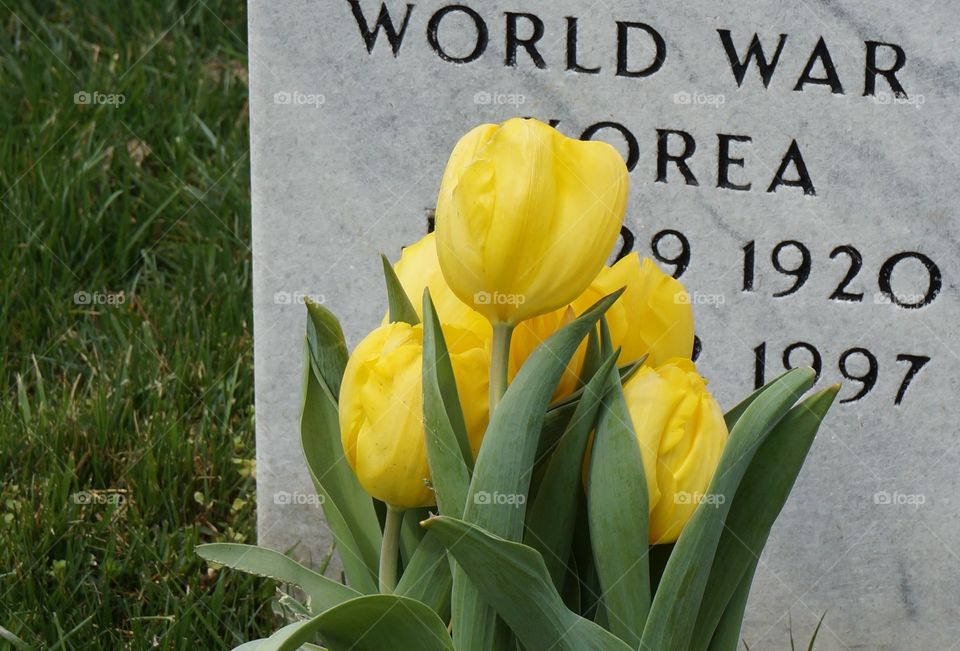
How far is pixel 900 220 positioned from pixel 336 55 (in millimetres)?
Result: 750

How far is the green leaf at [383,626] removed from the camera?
0.88 metres

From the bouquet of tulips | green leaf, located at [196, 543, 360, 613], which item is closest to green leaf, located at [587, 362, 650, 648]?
the bouquet of tulips

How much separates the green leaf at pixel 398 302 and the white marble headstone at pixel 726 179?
27.1 inches

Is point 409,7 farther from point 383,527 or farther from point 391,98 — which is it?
point 383,527

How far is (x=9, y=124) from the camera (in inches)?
109

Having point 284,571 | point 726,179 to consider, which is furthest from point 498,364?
point 726,179

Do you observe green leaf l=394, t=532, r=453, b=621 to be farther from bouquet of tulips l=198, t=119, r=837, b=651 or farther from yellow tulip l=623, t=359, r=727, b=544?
yellow tulip l=623, t=359, r=727, b=544

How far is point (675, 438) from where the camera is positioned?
87 cm

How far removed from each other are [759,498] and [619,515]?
13 centimetres

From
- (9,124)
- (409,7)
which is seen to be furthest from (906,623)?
(9,124)

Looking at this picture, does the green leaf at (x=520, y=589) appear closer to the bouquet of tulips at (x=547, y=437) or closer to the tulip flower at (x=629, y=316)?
the bouquet of tulips at (x=547, y=437)

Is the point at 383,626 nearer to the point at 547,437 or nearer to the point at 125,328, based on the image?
the point at 547,437

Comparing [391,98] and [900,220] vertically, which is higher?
[391,98]

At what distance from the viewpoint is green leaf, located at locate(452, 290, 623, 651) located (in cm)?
86
